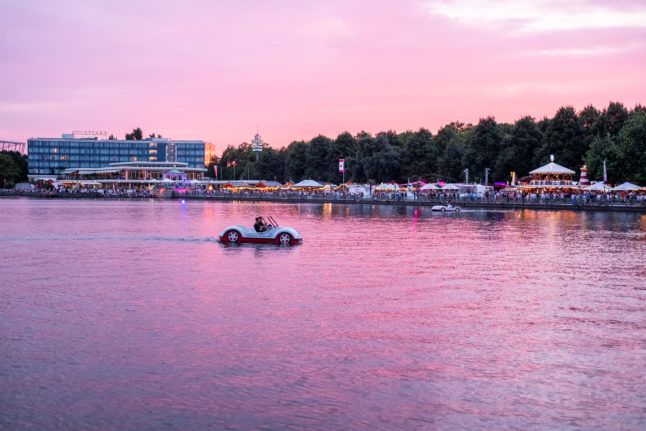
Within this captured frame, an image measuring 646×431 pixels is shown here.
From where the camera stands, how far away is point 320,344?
11.0 metres

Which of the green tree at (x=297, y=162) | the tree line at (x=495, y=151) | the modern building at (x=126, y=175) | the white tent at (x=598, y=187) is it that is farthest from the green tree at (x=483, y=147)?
the modern building at (x=126, y=175)

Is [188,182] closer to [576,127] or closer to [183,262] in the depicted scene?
[576,127]

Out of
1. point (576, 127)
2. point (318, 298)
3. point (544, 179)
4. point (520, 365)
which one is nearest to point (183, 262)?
point (318, 298)

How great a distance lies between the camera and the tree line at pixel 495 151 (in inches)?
3071

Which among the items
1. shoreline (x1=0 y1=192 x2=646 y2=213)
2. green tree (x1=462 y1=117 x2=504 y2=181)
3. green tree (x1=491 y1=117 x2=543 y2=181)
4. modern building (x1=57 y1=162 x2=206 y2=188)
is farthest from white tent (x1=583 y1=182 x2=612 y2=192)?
modern building (x1=57 y1=162 x2=206 y2=188)

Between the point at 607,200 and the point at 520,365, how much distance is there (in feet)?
225

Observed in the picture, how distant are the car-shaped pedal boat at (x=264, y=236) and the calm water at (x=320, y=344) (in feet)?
18.6

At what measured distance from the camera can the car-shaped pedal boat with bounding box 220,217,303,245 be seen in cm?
2828

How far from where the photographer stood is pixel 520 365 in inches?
389

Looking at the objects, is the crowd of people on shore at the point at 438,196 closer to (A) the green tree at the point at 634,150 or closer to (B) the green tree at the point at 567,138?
(A) the green tree at the point at 634,150

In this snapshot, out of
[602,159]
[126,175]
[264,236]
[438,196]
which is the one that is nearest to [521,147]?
[438,196]

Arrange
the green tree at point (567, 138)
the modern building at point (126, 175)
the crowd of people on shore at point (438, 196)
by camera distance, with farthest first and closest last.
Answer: the modern building at point (126, 175), the green tree at point (567, 138), the crowd of people on shore at point (438, 196)

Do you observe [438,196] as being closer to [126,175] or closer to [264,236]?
[264,236]

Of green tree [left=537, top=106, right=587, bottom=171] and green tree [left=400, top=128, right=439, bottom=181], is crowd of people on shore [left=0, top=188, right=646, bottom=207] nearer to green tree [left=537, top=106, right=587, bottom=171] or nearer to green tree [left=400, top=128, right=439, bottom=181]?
green tree [left=537, top=106, right=587, bottom=171]
